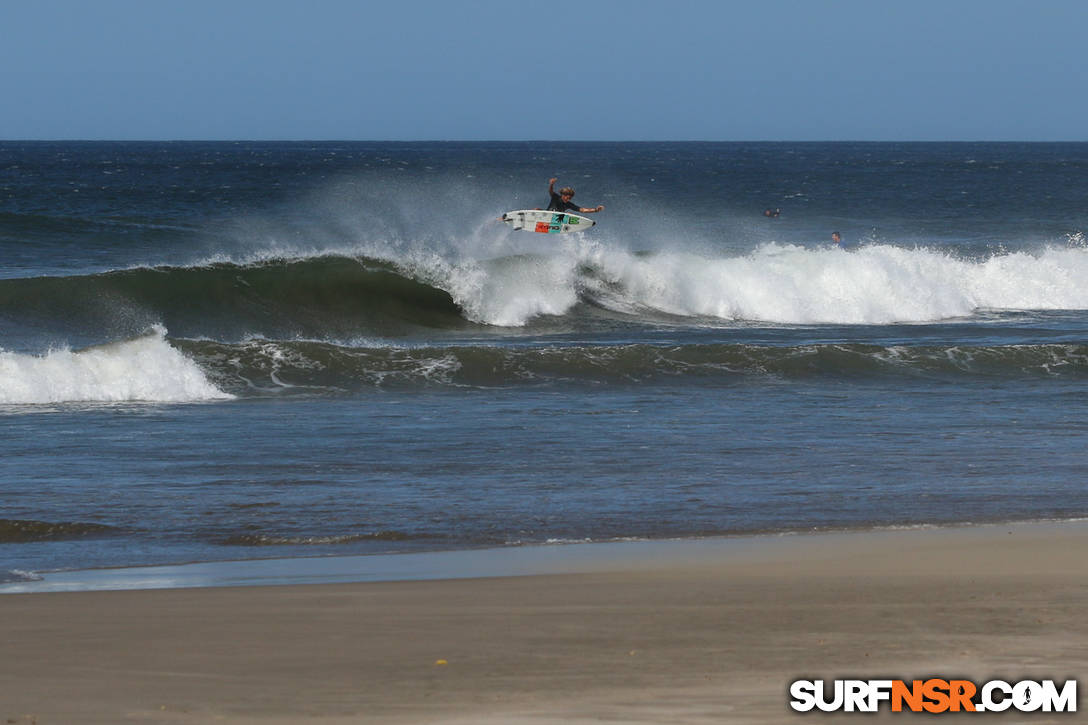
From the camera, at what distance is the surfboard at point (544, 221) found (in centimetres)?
2441

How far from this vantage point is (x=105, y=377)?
16.7 m

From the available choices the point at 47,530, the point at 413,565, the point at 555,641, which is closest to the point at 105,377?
the point at 47,530

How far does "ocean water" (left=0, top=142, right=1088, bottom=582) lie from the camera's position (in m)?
10.2

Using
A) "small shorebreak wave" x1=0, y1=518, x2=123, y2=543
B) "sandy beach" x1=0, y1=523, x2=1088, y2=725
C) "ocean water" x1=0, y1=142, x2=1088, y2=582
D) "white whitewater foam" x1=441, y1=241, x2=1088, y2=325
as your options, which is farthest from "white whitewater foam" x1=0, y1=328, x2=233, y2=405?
"sandy beach" x1=0, y1=523, x2=1088, y2=725

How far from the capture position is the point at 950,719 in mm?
5605

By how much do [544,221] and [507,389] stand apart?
8.13 meters

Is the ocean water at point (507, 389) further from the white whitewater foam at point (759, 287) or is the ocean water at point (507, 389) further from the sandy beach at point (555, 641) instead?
the sandy beach at point (555, 641)

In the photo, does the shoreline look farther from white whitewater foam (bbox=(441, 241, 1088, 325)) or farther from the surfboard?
white whitewater foam (bbox=(441, 241, 1088, 325))

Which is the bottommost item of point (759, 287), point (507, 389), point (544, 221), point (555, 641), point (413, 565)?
point (555, 641)

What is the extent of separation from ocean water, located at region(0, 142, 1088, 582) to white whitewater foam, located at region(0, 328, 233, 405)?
42 millimetres

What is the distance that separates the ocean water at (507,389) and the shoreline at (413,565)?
0.67ft

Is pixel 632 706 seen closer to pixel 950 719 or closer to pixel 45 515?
pixel 950 719

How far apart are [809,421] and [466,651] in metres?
8.60

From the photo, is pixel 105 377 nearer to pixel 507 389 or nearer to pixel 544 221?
pixel 507 389
